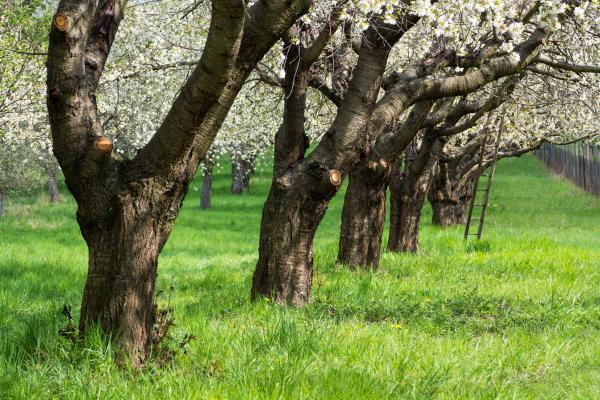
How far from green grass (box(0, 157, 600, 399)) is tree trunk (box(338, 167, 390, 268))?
1.20ft

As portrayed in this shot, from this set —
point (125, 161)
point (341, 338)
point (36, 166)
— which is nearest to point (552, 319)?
point (341, 338)

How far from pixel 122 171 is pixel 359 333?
8.03ft

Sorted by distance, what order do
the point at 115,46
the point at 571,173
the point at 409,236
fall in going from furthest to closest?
the point at 571,173 < the point at 115,46 < the point at 409,236

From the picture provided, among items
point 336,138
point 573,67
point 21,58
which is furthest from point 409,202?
point 21,58

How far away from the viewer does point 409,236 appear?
15227 mm

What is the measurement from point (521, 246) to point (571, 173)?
33620mm

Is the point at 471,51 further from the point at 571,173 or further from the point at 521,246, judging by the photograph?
the point at 571,173

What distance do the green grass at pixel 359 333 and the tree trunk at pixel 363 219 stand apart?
0.37 m

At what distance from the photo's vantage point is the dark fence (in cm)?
3866

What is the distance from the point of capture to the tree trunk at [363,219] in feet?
39.5

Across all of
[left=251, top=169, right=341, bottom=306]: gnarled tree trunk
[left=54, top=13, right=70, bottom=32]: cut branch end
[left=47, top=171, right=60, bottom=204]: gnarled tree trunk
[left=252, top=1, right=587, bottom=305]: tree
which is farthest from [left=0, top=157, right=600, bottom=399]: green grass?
[left=47, top=171, right=60, bottom=204]: gnarled tree trunk

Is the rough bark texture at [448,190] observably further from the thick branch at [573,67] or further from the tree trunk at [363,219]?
the thick branch at [573,67]

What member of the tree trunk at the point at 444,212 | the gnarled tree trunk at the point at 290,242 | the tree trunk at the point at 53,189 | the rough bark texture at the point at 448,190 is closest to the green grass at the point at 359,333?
the gnarled tree trunk at the point at 290,242

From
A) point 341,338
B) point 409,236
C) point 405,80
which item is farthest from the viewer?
point 409,236
